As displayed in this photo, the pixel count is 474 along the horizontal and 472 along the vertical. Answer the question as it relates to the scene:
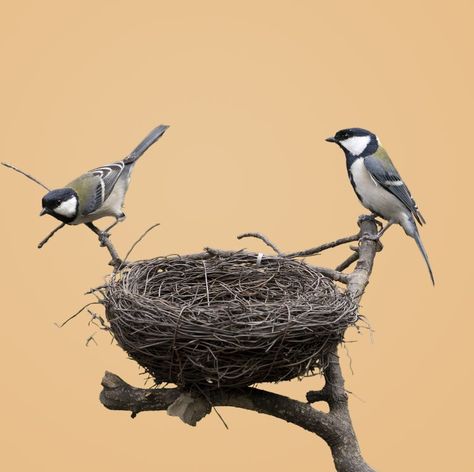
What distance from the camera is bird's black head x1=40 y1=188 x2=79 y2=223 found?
4492 mm

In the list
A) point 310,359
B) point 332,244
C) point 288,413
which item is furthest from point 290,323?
point 332,244

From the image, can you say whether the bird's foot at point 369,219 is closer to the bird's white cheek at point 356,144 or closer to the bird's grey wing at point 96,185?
the bird's white cheek at point 356,144

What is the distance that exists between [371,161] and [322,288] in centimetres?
119

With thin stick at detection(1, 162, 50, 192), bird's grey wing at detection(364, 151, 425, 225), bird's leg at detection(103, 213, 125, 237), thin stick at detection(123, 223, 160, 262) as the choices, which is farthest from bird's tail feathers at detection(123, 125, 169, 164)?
bird's grey wing at detection(364, 151, 425, 225)

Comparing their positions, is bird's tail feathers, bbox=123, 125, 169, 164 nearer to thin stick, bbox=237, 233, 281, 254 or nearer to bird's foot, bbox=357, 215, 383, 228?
thin stick, bbox=237, 233, 281, 254

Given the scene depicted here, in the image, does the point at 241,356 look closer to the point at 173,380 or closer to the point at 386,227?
the point at 173,380

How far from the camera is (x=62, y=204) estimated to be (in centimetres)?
456

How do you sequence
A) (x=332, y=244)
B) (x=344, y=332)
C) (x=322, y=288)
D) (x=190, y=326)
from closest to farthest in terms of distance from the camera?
(x=190, y=326)
(x=344, y=332)
(x=322, y=288)
(x=332, y=244)

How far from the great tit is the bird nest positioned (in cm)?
58

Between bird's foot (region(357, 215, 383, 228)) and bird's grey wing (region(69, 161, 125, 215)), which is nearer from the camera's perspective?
bird's grey wing (region(69, 161, 125, 215))

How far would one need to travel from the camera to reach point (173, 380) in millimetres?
3906

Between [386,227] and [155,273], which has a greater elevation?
[386,227]

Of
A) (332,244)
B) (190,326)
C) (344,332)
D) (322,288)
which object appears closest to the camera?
(190,326)

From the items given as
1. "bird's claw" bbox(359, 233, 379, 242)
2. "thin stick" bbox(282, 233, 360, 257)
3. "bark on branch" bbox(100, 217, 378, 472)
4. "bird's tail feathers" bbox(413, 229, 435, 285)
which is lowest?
"bark on branch" bbox(100, 217, 378, 472)
